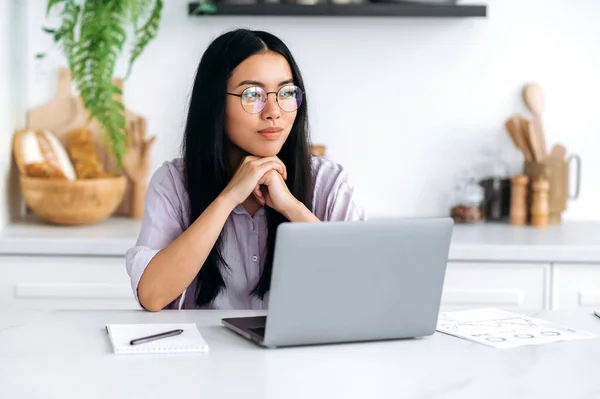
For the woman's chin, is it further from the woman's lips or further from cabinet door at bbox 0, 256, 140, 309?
cabinet door at bbox 0, 256, 140, 309

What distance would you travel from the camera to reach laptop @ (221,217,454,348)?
1.41m

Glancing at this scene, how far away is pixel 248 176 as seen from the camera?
6.20ft

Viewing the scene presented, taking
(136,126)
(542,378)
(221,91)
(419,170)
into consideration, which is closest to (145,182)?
(136,126)

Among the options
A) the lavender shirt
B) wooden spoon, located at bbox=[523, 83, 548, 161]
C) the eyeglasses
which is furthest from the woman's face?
wooden spoon, located at bbox=[523, 83, 548, 161]

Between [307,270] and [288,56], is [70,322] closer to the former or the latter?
[307,270]

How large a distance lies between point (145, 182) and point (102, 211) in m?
0.27

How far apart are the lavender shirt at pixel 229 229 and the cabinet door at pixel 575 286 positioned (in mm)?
995

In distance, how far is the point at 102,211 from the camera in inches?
119

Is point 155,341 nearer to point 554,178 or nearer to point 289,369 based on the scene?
point 289,369

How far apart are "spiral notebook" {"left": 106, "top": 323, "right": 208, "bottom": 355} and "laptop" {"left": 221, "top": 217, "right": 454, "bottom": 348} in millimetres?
95

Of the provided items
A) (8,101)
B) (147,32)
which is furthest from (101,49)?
(8,101)

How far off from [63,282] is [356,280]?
1.58 metres

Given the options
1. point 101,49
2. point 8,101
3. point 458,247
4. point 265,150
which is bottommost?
point 458,247

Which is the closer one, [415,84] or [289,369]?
[289,369]
